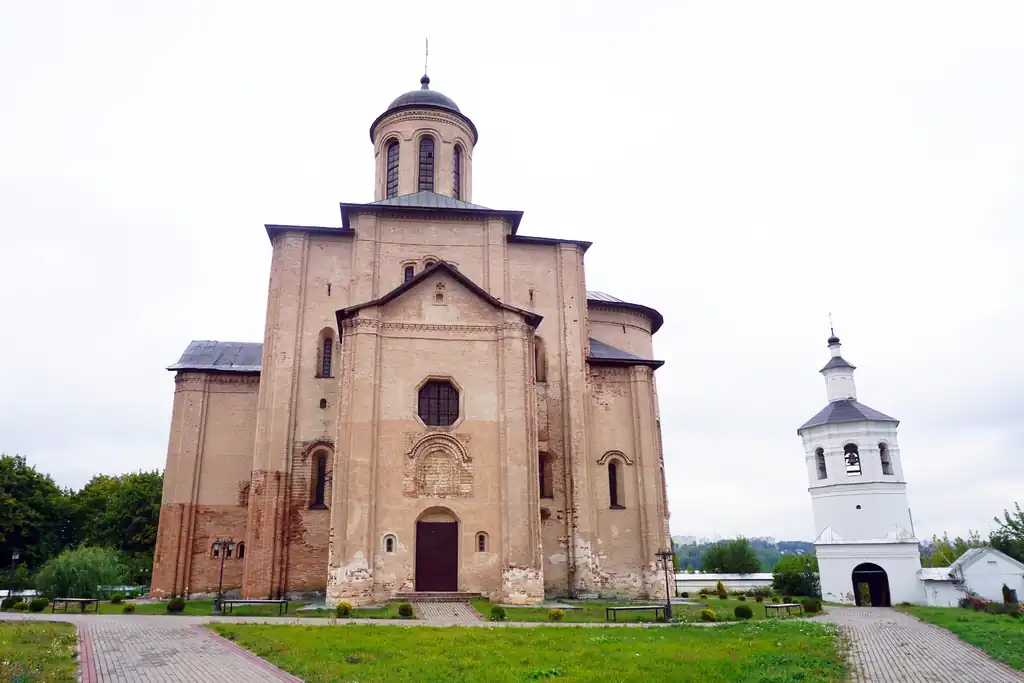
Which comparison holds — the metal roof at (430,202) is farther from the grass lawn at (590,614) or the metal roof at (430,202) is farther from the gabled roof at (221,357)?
the grass lawn at (590,614)

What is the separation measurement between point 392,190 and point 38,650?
22.4m

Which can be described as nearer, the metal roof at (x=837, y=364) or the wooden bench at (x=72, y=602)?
the wooden bench at (x=72, y=602)

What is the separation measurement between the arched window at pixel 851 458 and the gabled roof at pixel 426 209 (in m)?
18.9

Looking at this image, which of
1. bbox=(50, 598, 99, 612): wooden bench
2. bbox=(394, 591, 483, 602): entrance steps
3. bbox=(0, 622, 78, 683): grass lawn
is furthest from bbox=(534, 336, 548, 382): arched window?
bbox=(0, 622, 78, 683): grass lawn

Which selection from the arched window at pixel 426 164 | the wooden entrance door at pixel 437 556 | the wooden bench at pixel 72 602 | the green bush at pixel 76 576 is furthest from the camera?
the arched window at pixel 426 164

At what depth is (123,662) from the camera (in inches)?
432

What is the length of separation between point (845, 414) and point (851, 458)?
207cm

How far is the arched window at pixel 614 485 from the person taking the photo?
81.7ft

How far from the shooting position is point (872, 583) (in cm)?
3128

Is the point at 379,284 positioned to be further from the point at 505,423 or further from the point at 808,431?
the point at 808,431

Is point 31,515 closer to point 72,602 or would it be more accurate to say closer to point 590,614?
point 72,602

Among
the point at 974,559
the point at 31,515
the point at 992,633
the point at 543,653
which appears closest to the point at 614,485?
the point at 992,633

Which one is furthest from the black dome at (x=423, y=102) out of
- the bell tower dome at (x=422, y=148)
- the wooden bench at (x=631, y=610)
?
the wooden bench at (x=631, y=610)

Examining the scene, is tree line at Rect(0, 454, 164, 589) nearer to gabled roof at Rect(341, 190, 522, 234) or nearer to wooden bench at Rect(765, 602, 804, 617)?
gabled roof at Rect(341, 190, 522, 234)
